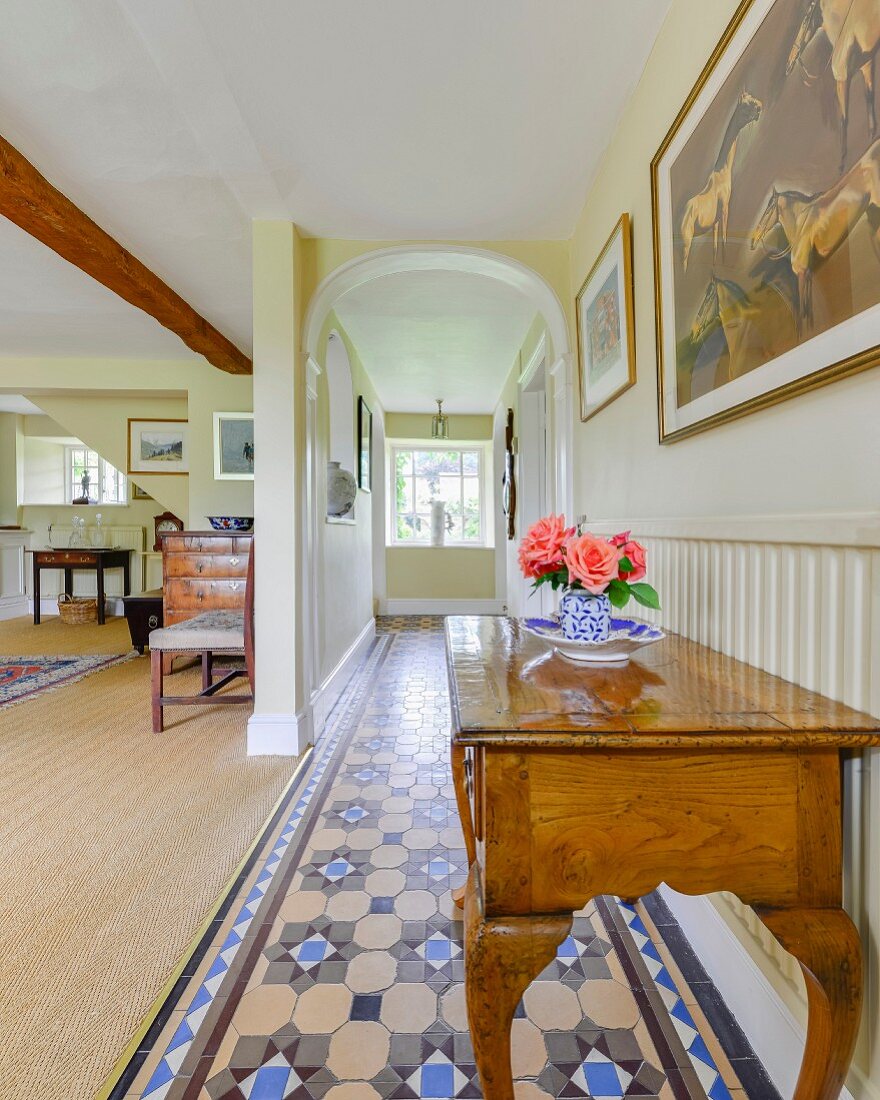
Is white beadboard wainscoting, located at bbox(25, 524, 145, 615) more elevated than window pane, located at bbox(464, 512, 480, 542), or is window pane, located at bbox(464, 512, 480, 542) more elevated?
window pane, located at bbox(464, 512, 480, 542)

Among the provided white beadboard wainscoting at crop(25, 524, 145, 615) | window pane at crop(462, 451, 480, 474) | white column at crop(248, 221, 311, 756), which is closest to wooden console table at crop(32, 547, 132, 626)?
white beadboard wainscoting at crop(25, 524, 145, 615)

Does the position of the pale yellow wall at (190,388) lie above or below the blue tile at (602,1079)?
above

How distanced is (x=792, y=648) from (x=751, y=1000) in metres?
0.71

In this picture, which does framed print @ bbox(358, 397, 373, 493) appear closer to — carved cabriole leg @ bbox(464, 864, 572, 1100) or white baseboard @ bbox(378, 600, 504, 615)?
white baseboard @ bbox(378, 600, 504, 615)

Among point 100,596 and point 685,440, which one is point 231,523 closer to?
point 100,596

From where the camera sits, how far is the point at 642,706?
33.0 inches

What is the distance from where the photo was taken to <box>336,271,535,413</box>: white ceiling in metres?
3.35

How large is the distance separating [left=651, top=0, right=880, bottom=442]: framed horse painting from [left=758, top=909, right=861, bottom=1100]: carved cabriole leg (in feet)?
2.59

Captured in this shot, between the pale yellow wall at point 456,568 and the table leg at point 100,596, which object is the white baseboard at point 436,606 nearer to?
the pale yellow wall at point 456,568

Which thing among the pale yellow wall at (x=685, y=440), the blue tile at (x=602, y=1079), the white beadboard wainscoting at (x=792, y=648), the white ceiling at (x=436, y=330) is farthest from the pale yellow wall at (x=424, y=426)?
the blue tile at (x=602, y=1079)

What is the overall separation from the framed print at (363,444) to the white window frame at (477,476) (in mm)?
1705

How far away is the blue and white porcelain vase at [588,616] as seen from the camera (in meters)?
1.12

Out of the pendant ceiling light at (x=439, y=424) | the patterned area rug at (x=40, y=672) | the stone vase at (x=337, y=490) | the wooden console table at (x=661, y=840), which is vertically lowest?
the patterned area rug at (x=40, y=672)

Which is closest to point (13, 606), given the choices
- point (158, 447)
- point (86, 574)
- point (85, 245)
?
point (86, 574)
